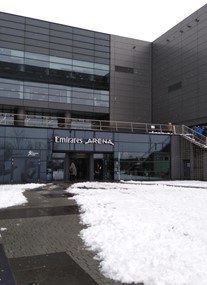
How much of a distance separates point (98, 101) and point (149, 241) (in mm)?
39919

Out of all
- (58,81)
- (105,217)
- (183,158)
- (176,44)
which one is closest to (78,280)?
A: (105,217)

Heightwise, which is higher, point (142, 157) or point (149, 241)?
point (142, 157)

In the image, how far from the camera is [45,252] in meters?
7.15

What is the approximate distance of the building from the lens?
101 ft

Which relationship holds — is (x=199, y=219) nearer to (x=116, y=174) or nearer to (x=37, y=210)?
(x=37, y=210)

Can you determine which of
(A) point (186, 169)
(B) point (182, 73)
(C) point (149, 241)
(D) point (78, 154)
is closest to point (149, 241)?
(C) point (149, 241)

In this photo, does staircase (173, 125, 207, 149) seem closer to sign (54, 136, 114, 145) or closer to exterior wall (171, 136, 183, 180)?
exterior wall (171, 136, 183, 180)

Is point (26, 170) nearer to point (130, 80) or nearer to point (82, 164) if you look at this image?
point (82, 164)

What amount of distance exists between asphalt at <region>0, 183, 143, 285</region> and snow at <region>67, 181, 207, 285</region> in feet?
0.92

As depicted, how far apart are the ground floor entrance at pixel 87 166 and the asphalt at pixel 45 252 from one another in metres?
19.8

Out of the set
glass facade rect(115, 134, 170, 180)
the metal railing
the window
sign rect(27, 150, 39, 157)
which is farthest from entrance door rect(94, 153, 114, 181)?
the window

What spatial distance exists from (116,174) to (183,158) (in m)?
7.27

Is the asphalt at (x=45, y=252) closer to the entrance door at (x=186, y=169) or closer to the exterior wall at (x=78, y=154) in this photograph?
the exterior wall at (x=78, y=154)

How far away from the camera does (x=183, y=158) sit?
35188 millimetres
